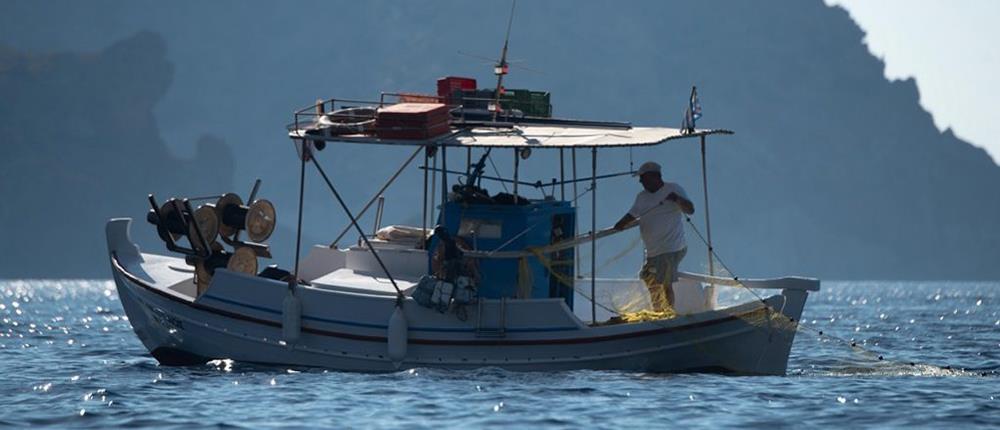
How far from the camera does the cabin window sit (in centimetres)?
2381

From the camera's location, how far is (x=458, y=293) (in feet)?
74.1

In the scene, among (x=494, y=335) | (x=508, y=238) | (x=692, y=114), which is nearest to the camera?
(x=494, y=335)

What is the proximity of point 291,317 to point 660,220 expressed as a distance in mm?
5498

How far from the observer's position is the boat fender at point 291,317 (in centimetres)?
2336

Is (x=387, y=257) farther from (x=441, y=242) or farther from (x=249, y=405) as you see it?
(x=249, y=405)

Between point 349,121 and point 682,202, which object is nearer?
point 682,202

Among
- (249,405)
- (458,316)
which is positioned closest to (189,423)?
(249,405)

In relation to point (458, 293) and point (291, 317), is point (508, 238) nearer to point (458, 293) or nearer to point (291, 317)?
point (458, 293)

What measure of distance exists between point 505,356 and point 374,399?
3.10 m

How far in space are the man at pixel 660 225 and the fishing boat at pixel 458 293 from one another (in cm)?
42

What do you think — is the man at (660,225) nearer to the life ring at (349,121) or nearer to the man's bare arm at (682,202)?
the man's bare arm at (682,202)

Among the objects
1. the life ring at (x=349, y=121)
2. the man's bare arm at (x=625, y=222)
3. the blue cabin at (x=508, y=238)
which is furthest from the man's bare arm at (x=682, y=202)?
the life ring at (x=349, y=121)

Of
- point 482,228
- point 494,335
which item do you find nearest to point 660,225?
point 482,228

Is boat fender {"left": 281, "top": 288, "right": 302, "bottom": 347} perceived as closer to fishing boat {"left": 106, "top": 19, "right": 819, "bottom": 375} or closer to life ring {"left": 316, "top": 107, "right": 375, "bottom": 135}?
fishing boat {"left": 106, "top": 19, "right": 819, "bottom": 375}
